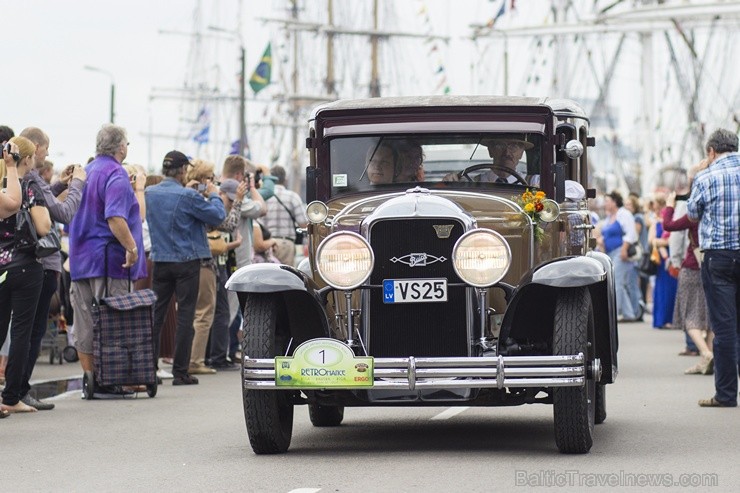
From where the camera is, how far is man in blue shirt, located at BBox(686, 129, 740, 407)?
12180 millimetres

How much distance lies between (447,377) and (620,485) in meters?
1.31

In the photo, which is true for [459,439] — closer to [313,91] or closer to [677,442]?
[677,442]

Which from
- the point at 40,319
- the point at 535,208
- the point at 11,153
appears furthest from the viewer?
the point at 40,319

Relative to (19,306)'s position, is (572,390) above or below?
below

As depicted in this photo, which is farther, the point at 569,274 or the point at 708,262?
the point at 708,262

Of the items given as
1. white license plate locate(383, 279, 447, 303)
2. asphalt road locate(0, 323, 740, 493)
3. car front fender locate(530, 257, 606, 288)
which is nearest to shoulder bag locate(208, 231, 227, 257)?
asphalt road locate(0, 323, 740, 493)

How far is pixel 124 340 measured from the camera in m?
13.1

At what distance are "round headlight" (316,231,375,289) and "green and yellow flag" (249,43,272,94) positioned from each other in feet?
161

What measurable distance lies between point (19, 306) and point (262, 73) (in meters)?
47.0

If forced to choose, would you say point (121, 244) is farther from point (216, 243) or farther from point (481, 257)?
point (481, 257)

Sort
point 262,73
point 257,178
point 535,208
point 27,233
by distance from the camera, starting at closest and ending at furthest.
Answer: point 535,208, point 27,233, point 257,178, point 262,73

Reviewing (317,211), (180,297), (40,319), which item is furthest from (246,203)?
(317,211)

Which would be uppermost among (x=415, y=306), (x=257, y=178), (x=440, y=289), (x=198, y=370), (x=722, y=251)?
(x=257, y=178)

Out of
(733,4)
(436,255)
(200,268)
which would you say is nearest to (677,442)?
(436,255)
